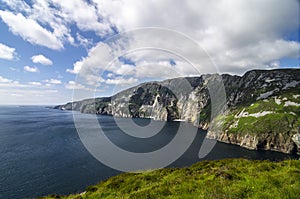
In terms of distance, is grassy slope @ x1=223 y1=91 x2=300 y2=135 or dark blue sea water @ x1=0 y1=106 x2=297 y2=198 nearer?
dark blue sea water @ x1=0 y1=106 x2=297 y2=198

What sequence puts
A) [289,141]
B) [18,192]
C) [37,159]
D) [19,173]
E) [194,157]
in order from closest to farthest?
[18,192] < [19,173] < [37,159] < [194,157] < [289,141]

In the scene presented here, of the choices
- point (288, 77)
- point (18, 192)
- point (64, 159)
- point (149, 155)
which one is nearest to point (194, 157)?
point (149, 155)

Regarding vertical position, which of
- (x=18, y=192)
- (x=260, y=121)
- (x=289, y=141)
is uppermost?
(x=260, y=121)

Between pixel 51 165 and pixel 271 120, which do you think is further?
pixel 271 120

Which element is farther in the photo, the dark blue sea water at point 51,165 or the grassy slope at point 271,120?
the grassy slope at point 271,120

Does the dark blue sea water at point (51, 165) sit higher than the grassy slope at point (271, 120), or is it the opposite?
the grassy slope at point (271, 120)

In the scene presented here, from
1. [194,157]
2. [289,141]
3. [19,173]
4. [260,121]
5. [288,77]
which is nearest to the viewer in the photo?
[19,173]

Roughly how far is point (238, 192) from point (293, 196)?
2294 mm

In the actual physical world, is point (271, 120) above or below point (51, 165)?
above

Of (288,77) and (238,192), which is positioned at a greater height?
(288,77)

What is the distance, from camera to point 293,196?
8.20m

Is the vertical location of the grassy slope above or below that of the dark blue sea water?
above

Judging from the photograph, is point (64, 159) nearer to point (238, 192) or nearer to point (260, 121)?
point (238, 192)

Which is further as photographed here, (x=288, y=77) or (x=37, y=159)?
A: (x=288, y=77)
